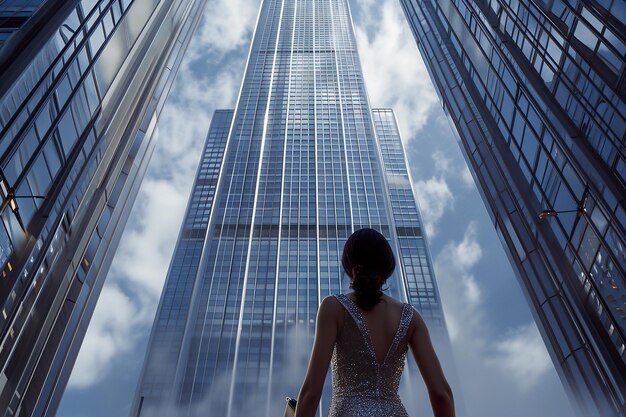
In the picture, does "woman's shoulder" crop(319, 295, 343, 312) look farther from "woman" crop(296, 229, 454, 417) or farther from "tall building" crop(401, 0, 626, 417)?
"tall building" crop(401, 0, 626, 417)

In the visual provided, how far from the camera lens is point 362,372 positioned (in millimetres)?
2613

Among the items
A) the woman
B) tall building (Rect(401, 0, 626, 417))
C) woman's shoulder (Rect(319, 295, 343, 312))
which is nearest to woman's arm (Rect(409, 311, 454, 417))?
the woman

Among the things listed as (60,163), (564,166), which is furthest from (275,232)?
(564,166)

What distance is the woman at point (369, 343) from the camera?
99.8 inches

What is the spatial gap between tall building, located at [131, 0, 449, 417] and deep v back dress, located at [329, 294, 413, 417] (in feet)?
179

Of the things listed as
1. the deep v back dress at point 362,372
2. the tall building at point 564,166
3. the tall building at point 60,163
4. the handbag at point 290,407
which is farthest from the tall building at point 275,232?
the deep v back dress at point 362,372

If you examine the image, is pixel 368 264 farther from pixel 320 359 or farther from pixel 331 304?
pixel 320 359

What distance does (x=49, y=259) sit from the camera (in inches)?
516

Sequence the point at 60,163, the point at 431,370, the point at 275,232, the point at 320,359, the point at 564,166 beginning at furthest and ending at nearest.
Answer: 1. the point at 275,232
2. the point at 564,166
3. the point at 60,163
4. the point at 431,370
5. the point at 320,359

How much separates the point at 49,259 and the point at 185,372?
68767 mm

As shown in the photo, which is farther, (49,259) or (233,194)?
(233,194)

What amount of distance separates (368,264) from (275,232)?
93987mm

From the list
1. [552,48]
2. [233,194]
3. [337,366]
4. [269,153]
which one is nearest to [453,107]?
[552,48]

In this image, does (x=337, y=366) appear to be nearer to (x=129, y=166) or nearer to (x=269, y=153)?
(x=129, y=166)
